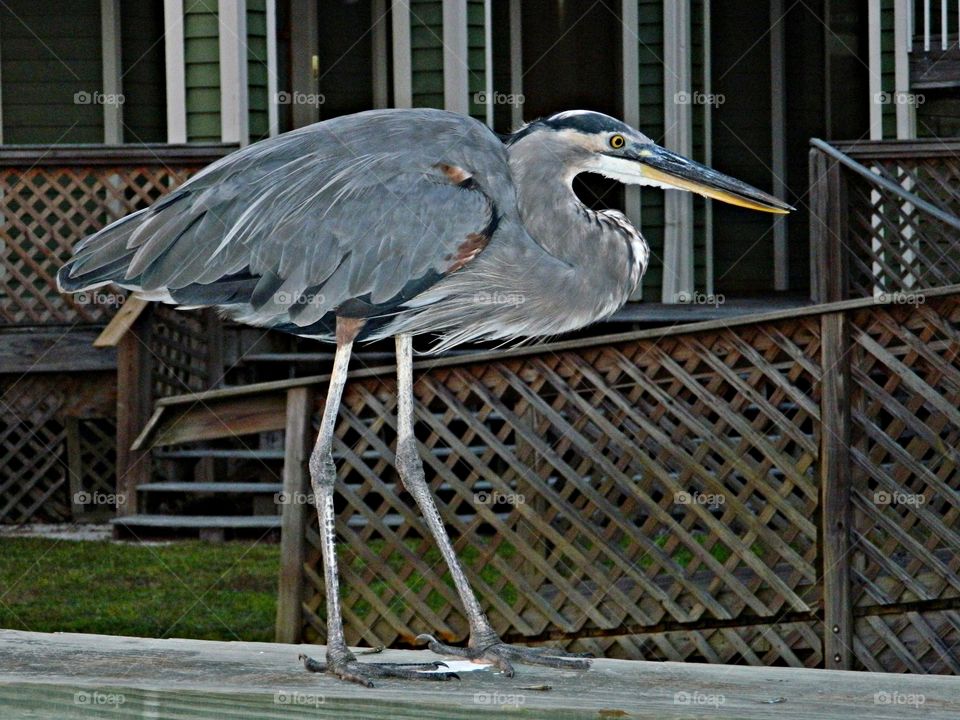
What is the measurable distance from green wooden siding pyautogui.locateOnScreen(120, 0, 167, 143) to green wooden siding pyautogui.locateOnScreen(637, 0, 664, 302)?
4176 millimetres

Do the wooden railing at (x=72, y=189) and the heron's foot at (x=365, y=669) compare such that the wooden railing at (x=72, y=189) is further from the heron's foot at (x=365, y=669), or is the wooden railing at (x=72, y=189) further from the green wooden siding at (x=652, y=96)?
the heron's foot at (x=365, y=669)

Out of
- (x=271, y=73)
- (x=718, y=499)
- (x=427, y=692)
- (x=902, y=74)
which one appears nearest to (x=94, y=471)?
(x=271, y=73)

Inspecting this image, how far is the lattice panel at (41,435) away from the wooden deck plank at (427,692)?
649 centimetres

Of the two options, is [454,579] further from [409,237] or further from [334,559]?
[409,237]

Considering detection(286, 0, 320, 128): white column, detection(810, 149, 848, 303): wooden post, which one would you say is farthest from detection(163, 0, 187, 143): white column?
detection(810, 149, 848, 303): wooden post

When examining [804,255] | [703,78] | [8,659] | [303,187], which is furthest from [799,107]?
[8,659]

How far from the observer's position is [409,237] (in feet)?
11.8

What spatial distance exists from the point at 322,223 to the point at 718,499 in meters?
2.38

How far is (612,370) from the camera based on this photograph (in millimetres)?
5402

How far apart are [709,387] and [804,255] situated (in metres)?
9.34

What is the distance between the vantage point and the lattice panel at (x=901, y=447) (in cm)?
507

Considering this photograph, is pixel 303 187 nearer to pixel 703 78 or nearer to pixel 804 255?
pixel 703 78

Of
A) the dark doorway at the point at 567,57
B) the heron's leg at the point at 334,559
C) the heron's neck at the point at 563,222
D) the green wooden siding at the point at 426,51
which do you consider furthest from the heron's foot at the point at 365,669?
the dark doorway at the point at 567,57

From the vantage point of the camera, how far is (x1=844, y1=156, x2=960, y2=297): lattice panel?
27.8 ft
